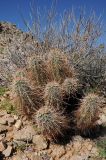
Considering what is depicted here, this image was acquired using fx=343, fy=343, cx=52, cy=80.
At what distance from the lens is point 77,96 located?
626 centimetres

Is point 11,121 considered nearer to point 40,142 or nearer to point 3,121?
point 3,121

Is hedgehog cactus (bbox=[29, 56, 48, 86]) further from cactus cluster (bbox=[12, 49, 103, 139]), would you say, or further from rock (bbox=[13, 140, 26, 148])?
rock (bbox=[13, 140, 26, 148])

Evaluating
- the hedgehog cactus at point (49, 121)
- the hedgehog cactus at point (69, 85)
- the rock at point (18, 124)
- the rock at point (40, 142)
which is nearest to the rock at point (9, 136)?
the rock at point (18, 124)

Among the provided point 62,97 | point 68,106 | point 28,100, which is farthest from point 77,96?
point 28,100

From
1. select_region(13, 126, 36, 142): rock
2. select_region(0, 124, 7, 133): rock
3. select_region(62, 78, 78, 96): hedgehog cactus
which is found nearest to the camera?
select_region(62, 78, 78, 96): hedgehog cactus

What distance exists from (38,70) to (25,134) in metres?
1.12

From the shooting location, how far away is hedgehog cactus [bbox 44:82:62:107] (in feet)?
17.5

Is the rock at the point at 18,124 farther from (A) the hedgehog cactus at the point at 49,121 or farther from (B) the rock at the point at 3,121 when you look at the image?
(A) the hedgehog cactus at the point at 49,121

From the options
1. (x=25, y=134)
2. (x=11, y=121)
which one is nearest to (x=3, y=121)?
(x=11, y=121)

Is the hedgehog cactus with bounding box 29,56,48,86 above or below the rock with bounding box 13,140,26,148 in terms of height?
above

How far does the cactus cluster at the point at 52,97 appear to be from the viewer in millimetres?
5254

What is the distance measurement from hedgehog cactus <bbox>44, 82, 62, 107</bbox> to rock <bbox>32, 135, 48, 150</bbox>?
666 mm

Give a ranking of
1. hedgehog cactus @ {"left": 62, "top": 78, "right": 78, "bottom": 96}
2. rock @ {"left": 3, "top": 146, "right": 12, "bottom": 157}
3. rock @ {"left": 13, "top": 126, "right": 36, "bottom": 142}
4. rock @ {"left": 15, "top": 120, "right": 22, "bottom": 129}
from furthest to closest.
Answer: rock @ {"left": 15, "top": 120, "right": 22, "bottom": 129}, rock @ {"left": 13, "top": 126, "right": 36, "bottom": 142}, hedgehog cactus @ {"left": 62, "top": 78, "right": 78, "bottom": 96}, rock @ {"left": 3, "top": 146, "right": 12, "bottom": 157}

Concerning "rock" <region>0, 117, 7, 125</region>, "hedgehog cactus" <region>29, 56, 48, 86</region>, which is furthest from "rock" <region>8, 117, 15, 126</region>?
"hedgehog cactus" <region>29, 56, 48, 86</region>
